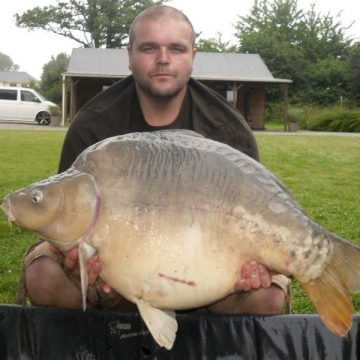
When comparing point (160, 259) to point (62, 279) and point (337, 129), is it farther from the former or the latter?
point (337, 129)

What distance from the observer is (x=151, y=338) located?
1.80 meters

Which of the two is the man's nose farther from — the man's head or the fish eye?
the fish eye

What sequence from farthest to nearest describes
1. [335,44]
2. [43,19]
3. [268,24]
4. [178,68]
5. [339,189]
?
1. [268,24]
2. [335,44]
3. [43,19]
4. [339,189]
5. [178,68]

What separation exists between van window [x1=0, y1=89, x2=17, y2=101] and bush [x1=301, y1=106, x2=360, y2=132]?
898cm

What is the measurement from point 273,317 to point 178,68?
0.86m

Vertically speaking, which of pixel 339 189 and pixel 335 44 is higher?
pixel 335 44

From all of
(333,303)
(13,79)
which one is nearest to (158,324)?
(333,303)

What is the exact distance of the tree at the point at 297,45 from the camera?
85.9 feet

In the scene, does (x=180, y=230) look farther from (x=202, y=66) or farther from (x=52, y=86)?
(x=52, y=86)

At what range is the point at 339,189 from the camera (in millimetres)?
5316

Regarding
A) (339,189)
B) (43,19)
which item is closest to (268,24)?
(43,19)

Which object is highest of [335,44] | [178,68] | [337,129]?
[335,44]

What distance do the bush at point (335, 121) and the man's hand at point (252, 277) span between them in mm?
16564

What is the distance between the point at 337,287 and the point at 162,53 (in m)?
1.01
